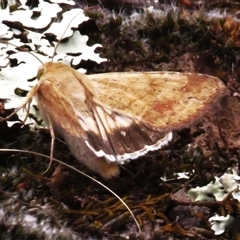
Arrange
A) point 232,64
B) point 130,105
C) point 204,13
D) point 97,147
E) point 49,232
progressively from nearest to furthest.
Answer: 1. point 49,232
2. point 97,147
3. point 130,105
4. point 232,64
5. point 204,13

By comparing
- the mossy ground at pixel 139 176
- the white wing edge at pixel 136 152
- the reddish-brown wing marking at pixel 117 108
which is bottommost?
the mossy ground at pixel 139 176

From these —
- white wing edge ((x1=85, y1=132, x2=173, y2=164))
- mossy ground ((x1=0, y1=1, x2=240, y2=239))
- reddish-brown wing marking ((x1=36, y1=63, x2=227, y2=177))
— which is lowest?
mossy ground ((x1=0, y1=1, x2=240, y2=239))

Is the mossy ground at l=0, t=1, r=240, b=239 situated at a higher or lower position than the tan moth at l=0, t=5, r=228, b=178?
lower

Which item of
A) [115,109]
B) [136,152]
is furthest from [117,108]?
[136,152]

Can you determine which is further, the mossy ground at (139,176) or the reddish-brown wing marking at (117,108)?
the reddish-brown wing marking at (117,108)

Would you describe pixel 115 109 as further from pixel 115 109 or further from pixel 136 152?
pixel 136 152

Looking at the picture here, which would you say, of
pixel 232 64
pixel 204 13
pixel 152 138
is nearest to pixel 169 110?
pixel 152 138

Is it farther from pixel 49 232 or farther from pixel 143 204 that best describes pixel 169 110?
pixel 49 232

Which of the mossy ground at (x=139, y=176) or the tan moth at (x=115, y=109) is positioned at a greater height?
the tan moth at (x=115, y=109)
